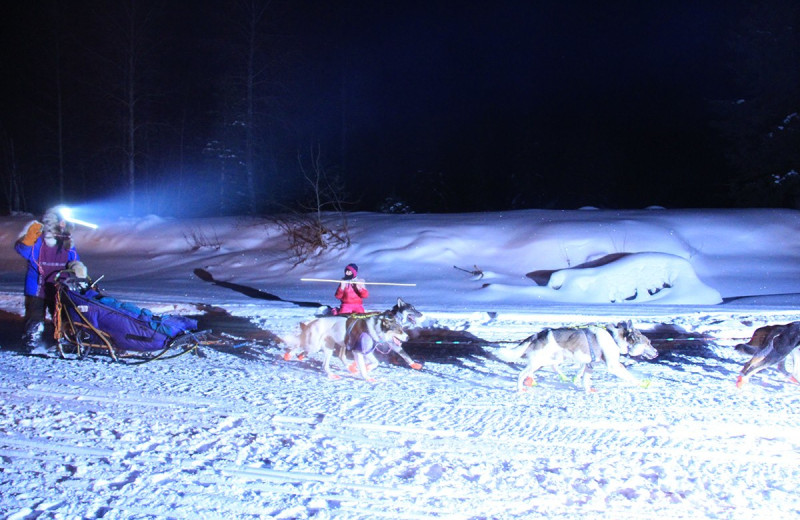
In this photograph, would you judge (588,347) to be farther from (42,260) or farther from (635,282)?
(42,260)

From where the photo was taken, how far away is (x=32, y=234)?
24.1ft

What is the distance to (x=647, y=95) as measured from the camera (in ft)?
140

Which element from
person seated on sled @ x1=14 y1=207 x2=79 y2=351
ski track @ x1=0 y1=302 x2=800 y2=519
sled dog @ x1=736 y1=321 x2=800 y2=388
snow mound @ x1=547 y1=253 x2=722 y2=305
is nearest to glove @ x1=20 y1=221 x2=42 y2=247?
person seated on sled @ x1=14 y1=207 x2=79 y2=351

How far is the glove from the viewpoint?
24.1 feet

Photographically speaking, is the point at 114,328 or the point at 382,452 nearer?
the point at 382,452

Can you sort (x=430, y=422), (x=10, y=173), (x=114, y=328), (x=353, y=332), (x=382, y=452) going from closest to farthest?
1. (x=382, y=452)
2. (x=430, y=422)
3. (x=353, y=332)
4. (x=114, y=328)
5. (x=10, y=173)

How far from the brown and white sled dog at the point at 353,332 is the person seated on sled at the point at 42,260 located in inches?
135

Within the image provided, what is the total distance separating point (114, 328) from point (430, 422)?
4.15 meters

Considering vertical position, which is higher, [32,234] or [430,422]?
[32,234]

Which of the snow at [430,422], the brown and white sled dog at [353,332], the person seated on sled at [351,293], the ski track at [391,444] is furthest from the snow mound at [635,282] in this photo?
the brown and white sled dog at [353,332]

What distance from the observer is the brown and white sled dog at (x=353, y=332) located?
605 centimetres

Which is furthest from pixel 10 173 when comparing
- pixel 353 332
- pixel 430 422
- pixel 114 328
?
pixel 430 422

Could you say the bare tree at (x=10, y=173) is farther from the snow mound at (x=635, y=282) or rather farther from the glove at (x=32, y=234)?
the snow mound at (x=635, y=282)

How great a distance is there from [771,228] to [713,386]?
1164cm
